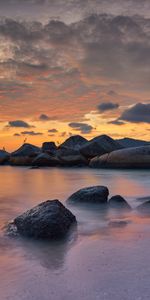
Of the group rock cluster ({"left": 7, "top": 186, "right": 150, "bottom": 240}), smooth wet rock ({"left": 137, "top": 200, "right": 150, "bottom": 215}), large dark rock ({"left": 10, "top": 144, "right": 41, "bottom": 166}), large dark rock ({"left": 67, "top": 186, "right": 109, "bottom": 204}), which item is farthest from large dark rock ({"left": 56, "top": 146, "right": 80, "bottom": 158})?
rock cluster ({"left": 7, "top": 186, "right": 150, "bottom": 240})

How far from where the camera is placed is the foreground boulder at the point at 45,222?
18.4 feet

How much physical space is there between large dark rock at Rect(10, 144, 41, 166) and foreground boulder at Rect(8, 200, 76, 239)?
2881 cm

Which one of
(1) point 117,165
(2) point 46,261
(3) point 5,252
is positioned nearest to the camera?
(2) point 46,261

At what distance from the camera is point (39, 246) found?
514 cm

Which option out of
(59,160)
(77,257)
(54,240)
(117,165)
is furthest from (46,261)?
(59,160)

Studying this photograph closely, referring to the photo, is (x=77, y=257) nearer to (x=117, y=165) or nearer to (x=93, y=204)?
(x=93, y=204)

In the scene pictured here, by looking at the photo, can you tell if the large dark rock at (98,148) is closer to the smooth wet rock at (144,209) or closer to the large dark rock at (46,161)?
the large dark rock at (46,161)

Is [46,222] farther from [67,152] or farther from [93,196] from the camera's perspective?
[67,152]

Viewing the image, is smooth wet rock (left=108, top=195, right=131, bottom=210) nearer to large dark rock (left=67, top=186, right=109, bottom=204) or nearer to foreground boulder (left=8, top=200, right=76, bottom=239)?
large dark rock (left=67, top=186, right=109, bottom=204)

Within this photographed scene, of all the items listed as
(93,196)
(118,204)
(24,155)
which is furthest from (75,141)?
(118,204)

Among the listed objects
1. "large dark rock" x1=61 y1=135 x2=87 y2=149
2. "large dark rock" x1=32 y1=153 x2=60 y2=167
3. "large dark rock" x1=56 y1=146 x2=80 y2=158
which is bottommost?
"large dark rock" x1=32 y1=153 x2=60 y2=167

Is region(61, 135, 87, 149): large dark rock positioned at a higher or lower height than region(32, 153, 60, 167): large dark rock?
higher

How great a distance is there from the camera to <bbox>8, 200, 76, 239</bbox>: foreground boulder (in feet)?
18.4

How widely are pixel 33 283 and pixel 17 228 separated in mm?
2420
